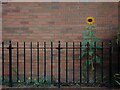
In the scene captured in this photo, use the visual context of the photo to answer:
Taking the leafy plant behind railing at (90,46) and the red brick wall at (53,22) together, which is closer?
the leafy plant behind railing at (90,46)

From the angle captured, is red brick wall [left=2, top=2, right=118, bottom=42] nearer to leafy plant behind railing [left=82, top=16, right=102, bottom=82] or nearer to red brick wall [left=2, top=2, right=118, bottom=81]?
red brick wall [left=2, top=2, right=118, bottom=81]

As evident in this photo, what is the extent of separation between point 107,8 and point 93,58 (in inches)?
50.0

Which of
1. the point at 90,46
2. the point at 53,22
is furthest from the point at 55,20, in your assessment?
the point at 90,46

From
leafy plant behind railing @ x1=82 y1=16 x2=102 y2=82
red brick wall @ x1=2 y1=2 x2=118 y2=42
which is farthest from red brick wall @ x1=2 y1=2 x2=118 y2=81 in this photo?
leafy plant behind railing @ x1=82 y1=16 x2=102 y2=82

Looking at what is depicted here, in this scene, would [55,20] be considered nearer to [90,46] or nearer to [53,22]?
[53,22]

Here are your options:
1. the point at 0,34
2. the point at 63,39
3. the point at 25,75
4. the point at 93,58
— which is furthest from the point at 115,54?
the point at 0,34

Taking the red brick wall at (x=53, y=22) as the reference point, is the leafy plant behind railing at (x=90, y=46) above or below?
below

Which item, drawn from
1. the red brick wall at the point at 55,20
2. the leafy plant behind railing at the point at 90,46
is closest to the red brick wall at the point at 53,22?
the red brick wall at the point at 55,20

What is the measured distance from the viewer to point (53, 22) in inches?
376

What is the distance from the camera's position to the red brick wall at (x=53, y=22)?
952 cm

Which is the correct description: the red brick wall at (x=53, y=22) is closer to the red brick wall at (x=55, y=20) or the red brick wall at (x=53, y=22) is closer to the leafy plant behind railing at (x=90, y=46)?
the red brick wall at (x=55, y=20)

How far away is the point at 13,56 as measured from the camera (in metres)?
9.49

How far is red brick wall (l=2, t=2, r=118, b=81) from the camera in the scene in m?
9.52

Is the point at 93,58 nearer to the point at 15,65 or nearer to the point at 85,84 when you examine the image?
the point at 85,84
